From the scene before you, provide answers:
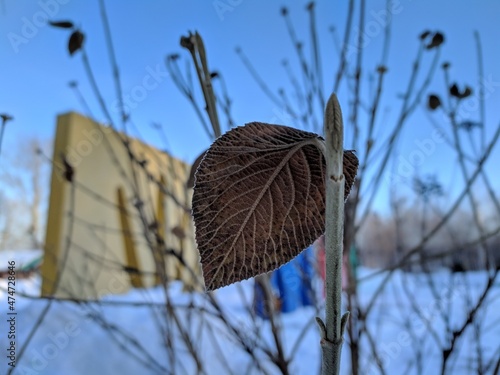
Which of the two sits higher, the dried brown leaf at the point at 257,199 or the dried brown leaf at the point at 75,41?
the dried brown leaf at the point at 75,41

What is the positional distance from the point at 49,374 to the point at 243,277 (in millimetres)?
2002

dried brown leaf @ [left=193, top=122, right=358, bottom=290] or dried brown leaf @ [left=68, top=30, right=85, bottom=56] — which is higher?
dried brown leaf @ [left=68, top=30, right=85, bottom=56]

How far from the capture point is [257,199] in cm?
26

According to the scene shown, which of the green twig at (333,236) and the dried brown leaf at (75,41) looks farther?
the dried brown leaf at (75,41)

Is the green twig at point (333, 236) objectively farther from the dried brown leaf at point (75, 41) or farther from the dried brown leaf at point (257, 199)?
the dried brown leaf at point (75, 41)

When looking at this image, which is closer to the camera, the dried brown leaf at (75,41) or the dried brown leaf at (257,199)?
the dried brown leaf at (257,199)

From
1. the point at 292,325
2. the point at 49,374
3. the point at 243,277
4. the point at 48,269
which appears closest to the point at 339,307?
the point at 243,277

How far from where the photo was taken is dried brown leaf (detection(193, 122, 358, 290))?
9.5 inches

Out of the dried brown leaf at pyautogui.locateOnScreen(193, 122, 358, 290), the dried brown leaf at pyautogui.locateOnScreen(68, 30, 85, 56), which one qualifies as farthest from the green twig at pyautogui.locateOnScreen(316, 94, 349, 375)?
the dried brown leaf at pyautogui.locateOnScreen(68, 30, 85, 56)

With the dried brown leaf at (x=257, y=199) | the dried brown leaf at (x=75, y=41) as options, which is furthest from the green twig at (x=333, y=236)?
the dried brown leaf at (x=75, y=41)

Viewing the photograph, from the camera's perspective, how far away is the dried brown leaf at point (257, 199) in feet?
0.80

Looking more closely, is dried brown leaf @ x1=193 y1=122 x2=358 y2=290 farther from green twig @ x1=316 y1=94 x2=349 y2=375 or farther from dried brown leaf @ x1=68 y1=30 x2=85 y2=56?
dried brown leaf @ x1=68 y1=30 x2=85 y2=56

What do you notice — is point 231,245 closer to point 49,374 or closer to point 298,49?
point 298,49

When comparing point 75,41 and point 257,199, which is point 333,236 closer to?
point 257,199
